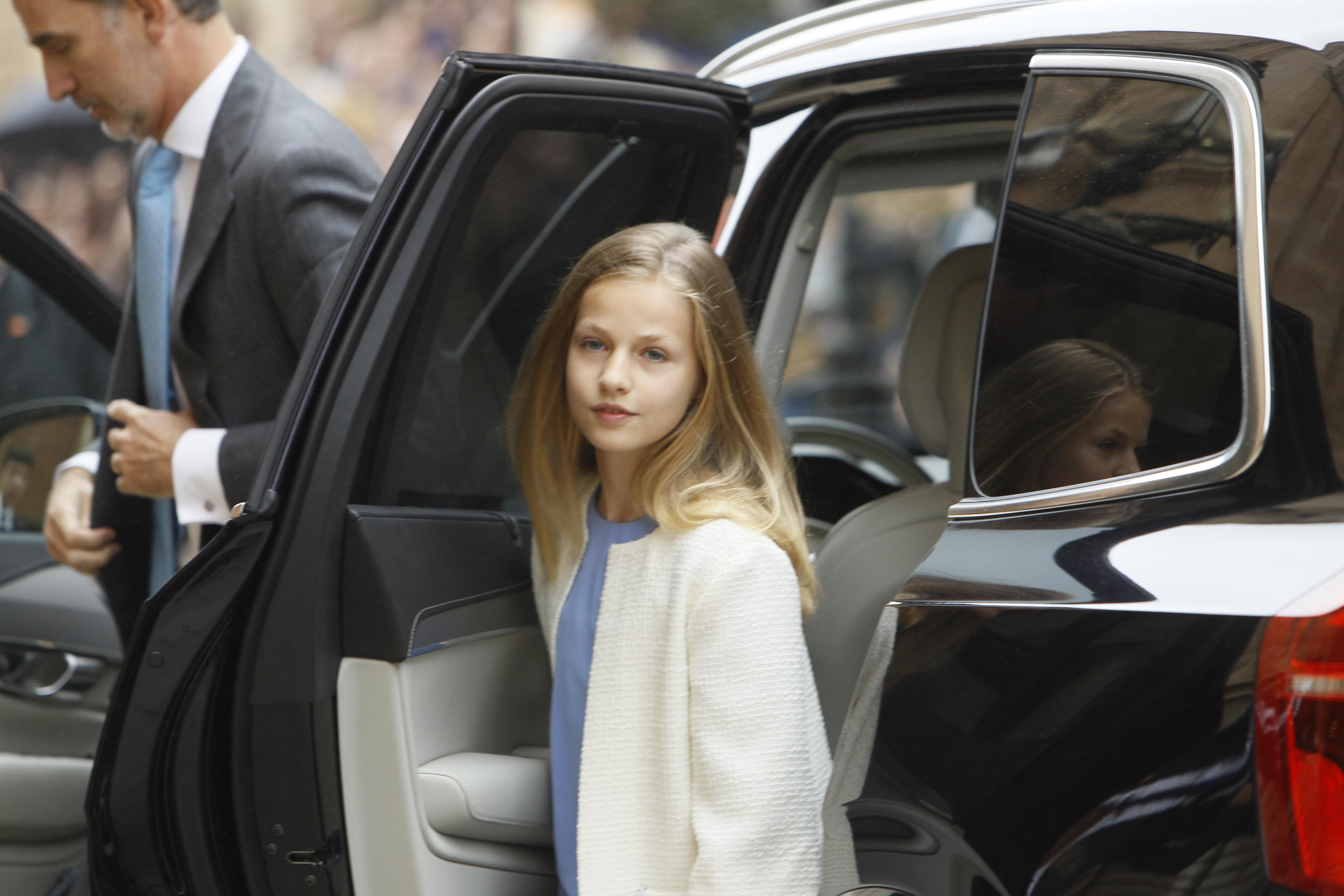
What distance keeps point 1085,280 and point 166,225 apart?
4.96ft

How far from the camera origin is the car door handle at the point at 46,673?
7.73ft

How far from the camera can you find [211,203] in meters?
1.99

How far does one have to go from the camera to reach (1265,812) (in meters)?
1.07

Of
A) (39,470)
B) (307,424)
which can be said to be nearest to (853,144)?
(307,424)

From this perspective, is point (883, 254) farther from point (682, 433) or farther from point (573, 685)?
point (573, 685)

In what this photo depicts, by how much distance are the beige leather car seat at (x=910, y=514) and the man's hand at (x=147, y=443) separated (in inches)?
43.0

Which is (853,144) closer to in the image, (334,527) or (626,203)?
(626,203)

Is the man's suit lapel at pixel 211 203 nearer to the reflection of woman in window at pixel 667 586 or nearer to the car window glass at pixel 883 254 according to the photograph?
the reflection of woman in window at pixel 667 586

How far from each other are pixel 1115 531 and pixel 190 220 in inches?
59.5

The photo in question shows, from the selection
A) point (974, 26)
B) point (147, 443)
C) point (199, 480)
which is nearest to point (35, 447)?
point (147, 443)

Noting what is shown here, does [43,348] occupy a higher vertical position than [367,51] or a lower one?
lower

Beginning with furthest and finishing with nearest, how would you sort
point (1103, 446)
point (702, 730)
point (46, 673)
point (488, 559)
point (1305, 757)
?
point (46, 673) → point (488, 559) → point (702, 730) → point (1103, 446) → point (1305, 757)

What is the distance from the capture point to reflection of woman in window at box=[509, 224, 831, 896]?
1.49 meters

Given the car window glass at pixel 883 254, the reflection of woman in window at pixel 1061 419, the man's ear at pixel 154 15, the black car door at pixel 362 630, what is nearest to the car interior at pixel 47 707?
the black car door at pixel 362 630
